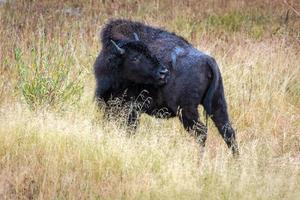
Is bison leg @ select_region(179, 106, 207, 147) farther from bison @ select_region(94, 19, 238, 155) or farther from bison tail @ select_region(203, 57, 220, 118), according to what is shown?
bison tail @ select_region(203, 57, 220, 118)

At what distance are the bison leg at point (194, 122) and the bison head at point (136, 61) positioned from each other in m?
0.56

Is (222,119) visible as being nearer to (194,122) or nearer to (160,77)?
(194,122)

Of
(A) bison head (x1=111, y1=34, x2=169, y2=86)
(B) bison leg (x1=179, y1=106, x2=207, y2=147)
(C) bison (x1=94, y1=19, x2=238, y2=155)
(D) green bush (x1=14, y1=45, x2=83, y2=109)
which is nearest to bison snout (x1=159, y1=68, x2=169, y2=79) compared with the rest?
(C) bison (x1=94, y1=19, x2=238, y2=155)

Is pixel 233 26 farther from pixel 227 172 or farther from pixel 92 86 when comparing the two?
pixel 227 172

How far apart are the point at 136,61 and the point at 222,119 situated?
141 centimetres

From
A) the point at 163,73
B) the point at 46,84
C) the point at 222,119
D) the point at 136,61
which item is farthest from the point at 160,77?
the point at 46,84

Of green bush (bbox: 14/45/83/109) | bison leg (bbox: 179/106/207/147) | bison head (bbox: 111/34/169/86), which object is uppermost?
bison head (bbox: 111/34/169/86)

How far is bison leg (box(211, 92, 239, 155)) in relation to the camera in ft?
31.2

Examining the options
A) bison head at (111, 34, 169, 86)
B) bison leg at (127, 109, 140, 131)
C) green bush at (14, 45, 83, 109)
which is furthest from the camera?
green bush at (14, 45, 83, 109)

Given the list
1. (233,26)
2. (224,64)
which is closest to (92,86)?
(224,64)

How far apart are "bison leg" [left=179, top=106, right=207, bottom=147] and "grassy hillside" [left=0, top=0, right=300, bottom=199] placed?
0.19 m

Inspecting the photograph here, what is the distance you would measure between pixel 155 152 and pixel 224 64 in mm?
4906

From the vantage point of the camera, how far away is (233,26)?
1791 centimetres

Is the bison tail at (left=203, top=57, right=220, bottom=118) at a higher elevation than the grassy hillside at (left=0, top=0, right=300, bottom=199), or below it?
higher
